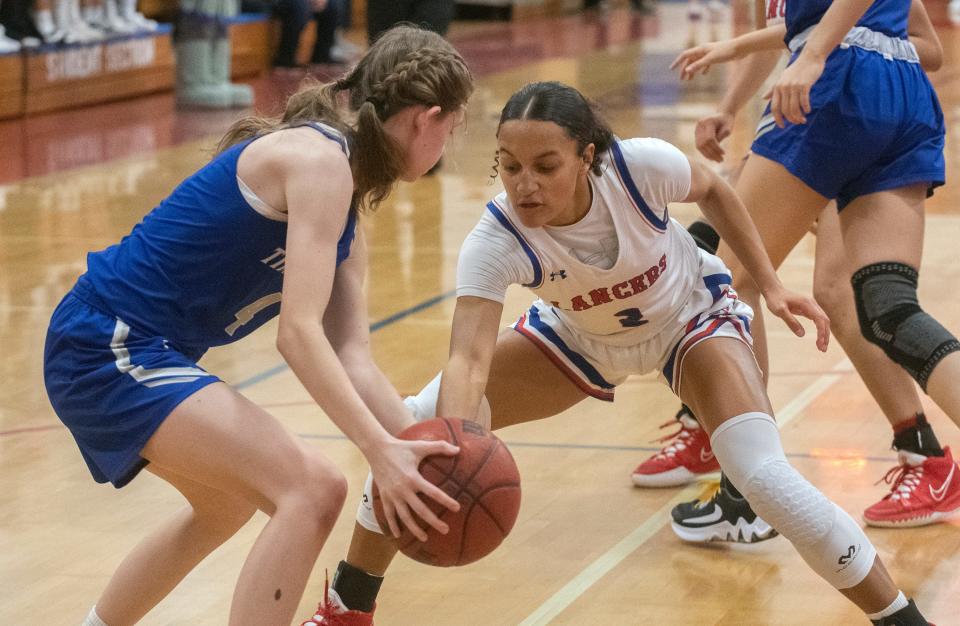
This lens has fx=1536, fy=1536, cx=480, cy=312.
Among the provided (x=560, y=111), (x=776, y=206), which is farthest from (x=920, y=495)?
(x=560, y=111)

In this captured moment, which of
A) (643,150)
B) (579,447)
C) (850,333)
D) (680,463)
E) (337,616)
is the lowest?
(579,447)

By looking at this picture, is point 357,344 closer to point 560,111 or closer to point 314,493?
point 314,493

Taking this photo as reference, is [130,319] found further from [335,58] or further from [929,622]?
[335,58]

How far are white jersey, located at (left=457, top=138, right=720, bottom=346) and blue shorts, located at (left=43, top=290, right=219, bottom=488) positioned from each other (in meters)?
0.69

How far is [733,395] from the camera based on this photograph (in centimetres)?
323

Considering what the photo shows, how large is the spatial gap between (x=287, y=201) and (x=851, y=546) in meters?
1.29

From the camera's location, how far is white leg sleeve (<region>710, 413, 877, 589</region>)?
3029 millimetres

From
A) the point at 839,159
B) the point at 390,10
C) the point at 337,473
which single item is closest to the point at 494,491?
the point at 337,473

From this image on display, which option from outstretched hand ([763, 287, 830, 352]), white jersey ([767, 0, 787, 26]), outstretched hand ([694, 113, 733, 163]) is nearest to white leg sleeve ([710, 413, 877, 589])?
outstretched hand ([763, 287, 830, 352])

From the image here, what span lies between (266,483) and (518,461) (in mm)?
1908

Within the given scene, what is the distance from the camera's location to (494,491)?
2.70 meters

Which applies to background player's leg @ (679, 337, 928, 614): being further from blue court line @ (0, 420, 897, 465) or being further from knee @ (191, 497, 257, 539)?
blue court line @ (0, 420, 897, 465)

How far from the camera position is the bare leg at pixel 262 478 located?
2.70 meters

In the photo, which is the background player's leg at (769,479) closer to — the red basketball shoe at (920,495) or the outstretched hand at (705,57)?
the red basketball shoe at (920,495)
